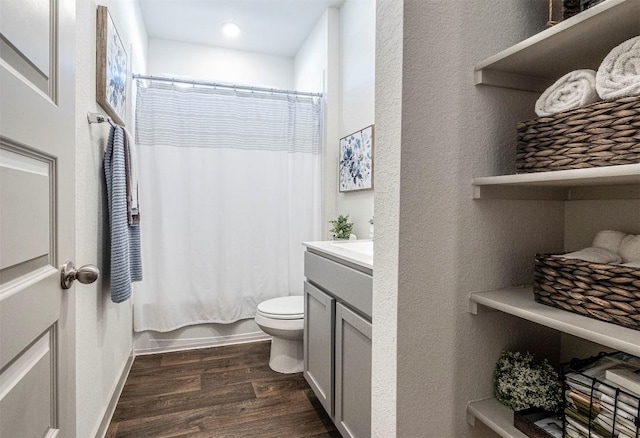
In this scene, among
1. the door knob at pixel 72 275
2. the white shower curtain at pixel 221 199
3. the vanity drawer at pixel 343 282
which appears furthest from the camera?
the white shower curtain at pixel 221 199

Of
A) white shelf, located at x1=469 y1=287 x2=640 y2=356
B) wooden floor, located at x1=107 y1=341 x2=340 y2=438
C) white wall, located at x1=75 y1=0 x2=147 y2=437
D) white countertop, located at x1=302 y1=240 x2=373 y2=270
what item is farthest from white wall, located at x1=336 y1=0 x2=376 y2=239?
white wall, located at x1=75 y1=0 x2=147 y2=437

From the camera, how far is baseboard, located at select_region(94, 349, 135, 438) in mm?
1605

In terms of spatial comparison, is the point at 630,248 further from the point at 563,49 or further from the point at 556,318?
the point at 563,49

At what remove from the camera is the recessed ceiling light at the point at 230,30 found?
2895mm

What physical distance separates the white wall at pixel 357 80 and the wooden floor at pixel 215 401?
110cm

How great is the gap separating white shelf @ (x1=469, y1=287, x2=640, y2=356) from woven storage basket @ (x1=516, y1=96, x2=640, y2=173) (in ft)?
1.05

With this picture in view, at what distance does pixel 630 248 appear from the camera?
2.66 ft

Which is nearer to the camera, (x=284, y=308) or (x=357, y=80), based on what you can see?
(x=284, y=308)

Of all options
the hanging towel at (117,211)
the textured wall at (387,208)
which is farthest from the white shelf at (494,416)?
the hanging towel at (117,211)

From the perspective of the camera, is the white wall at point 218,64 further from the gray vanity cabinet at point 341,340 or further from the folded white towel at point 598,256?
the folded white towel at point 598,256

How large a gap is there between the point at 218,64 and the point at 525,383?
3.38 metres

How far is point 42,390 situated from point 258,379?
1.70 metres

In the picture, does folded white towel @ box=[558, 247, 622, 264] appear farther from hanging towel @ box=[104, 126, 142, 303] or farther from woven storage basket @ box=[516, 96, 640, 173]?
hanging towel @ box=[104, 126, 142, 303]

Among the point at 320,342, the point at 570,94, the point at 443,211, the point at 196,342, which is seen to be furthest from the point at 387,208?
the point at 196,342
